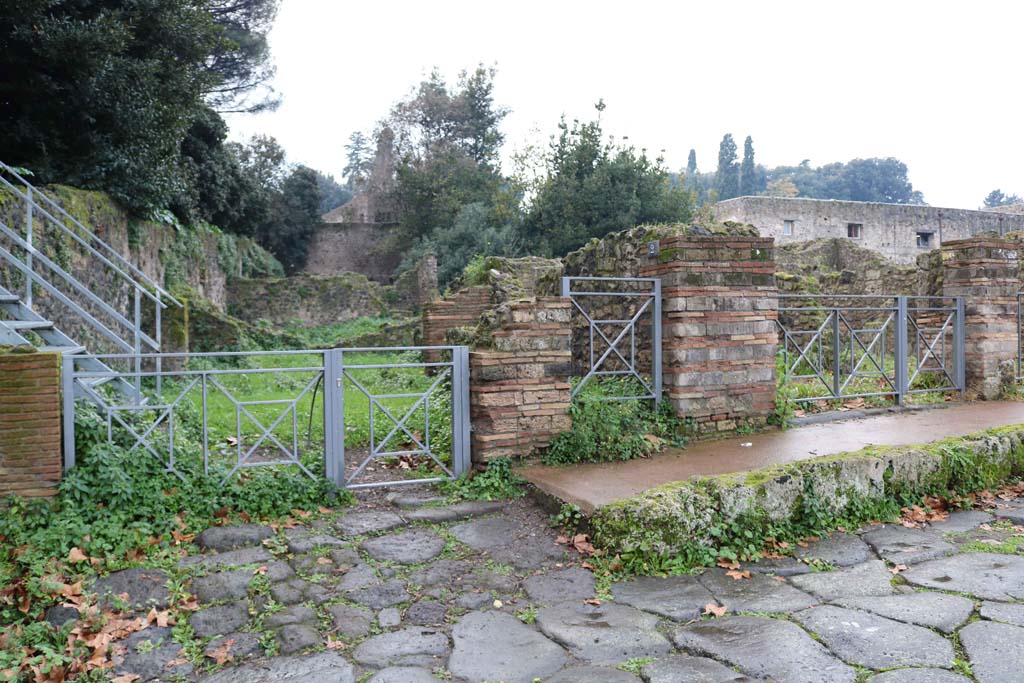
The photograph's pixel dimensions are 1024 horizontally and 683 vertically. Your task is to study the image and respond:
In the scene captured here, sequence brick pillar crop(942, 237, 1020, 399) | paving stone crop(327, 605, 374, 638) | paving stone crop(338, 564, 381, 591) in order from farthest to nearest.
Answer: brick pillar crop(942, 237, 1020, 399) < paving stone crop(338, 564, 381, 591) < paving stone crop(327, 605, 374, 638)

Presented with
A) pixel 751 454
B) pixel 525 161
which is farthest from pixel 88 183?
pixel 525 161

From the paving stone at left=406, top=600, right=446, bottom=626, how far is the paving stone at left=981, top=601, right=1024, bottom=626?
8.32 ft

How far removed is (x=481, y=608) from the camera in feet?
12.1

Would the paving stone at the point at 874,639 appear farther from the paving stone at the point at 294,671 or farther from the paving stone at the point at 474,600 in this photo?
the paving stone at the point at 294,671

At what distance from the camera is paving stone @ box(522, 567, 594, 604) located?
3818mm

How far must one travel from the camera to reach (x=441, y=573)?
13.4 feet

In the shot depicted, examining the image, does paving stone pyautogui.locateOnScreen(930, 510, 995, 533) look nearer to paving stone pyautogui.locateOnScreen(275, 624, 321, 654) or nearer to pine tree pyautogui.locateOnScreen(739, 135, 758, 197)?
paving stone pyautogui.locateOnScreen(275, 624, 321, 654)

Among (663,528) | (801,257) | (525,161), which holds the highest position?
(525,161)

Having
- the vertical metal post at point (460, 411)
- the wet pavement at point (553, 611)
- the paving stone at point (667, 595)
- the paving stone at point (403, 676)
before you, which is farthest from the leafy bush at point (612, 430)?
the paving stone at point (403, 676)

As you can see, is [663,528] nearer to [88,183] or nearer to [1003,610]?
[1003,610]

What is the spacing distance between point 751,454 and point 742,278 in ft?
5.60

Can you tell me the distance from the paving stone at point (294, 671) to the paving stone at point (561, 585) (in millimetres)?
1102

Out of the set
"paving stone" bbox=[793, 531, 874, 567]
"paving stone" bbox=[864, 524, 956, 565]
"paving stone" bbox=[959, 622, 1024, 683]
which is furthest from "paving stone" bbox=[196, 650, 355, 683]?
"paving stone" bbox=[864, 524, 956, 565]

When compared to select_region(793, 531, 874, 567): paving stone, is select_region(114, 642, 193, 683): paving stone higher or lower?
lower
